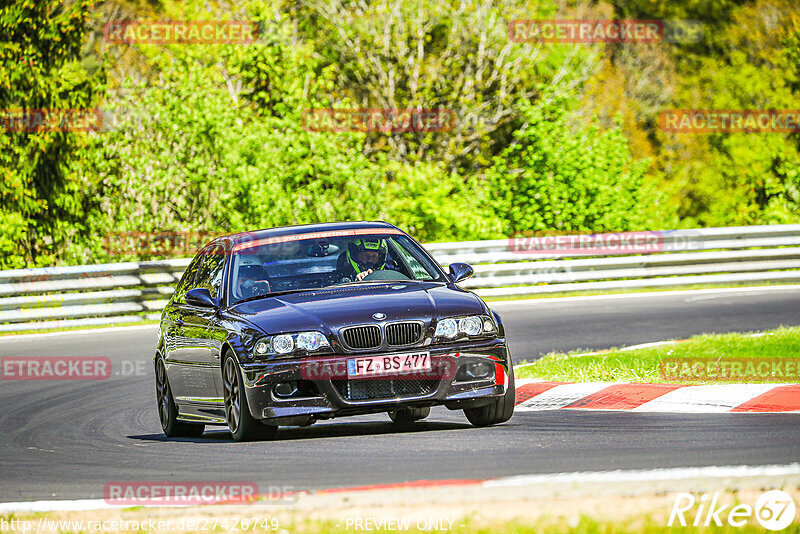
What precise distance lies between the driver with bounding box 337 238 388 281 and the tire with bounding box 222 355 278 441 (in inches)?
47.6

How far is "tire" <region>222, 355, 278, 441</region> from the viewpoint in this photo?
28.6 ft

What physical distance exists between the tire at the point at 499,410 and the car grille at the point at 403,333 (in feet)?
2.58

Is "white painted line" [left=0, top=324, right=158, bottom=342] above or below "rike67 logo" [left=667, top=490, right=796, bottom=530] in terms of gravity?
below

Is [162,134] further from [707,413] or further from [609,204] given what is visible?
[707,413]

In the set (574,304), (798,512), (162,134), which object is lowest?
(574,304)

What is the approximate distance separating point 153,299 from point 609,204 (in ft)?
33.9

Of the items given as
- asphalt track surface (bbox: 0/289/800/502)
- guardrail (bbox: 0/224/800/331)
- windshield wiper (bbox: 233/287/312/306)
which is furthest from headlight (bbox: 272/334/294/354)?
guardrail (bbox: 0/224/800/331)

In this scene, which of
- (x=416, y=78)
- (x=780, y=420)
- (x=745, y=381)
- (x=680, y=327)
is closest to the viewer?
(x=780, y=420)

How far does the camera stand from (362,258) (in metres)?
9.91

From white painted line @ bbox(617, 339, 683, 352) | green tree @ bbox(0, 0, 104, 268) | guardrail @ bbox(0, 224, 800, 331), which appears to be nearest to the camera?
white painted line @ bbox(617, 339, 683, 352)

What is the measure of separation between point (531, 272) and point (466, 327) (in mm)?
13677

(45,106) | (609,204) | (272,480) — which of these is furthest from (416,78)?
(272,480)

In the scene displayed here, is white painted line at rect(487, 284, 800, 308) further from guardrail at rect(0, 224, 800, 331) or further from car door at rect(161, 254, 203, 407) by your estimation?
car door at rect(161, 254, 203, 407)

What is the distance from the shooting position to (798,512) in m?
5.31
